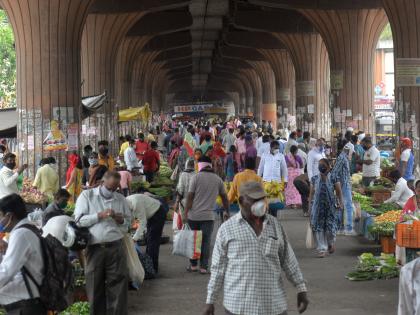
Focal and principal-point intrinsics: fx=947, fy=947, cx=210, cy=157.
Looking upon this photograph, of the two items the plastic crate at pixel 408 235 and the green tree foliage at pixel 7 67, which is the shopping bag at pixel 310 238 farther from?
the green tree foliage at pixel 7 67

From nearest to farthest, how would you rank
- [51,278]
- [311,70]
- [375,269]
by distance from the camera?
1. [51,278]
2. [375,269]
3. [311,70]

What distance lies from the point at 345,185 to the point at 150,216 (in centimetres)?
382

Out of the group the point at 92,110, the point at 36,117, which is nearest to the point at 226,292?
the point at 36,117

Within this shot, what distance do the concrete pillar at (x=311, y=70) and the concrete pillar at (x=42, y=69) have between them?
20243 millimetres

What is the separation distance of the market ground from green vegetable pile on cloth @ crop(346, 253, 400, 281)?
14 centimetres

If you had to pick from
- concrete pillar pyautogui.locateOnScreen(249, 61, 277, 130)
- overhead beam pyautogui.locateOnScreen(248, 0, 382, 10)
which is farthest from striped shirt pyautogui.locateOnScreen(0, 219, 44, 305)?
concrete pillar pyautogui.locateOnScreen(249, 61, 277, 130)

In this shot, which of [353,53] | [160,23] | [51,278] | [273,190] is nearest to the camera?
[51,278]

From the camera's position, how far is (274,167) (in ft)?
54.3

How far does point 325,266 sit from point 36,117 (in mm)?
10520

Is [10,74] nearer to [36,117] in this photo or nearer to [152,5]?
[152,5]

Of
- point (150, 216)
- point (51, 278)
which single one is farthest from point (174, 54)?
point (51, 278)

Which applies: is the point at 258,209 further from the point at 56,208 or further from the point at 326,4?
the point at 326,4

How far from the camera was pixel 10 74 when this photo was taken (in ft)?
213

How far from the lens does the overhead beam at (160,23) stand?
3972cm
